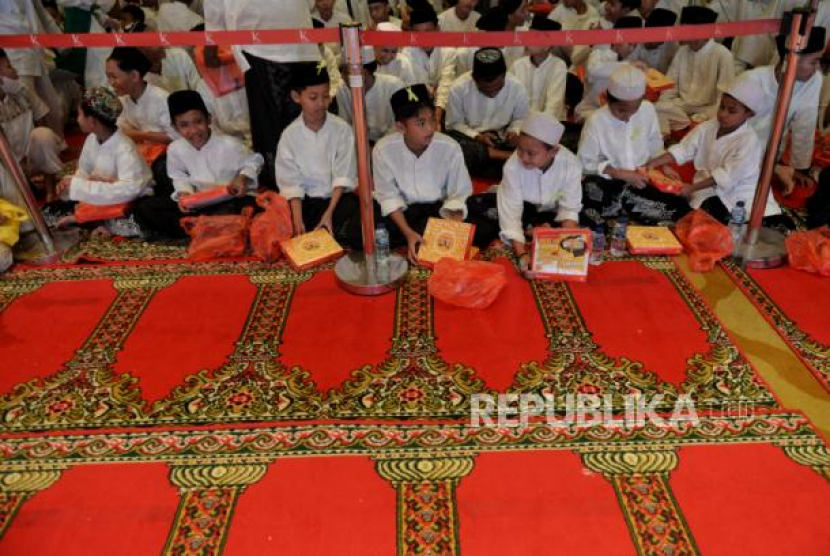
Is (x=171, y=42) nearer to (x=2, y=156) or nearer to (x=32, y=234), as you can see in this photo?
(x=2, y=156)

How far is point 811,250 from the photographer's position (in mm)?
3025

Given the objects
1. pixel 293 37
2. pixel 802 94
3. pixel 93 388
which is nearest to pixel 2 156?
pixel 93 388

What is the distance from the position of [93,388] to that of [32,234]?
1.63 m

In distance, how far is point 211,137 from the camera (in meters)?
3.54

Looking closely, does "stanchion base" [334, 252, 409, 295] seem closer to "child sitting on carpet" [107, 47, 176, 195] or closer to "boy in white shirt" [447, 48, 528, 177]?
"boy in white shirt" [447, 48, 528, 177]

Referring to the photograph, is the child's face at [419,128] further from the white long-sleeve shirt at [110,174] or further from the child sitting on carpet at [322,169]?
the white long-sleeve shirt at [110,174]

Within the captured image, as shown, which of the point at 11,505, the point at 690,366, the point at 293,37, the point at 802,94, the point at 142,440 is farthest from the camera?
the point at 802,94

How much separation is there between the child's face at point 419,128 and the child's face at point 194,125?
1.14m

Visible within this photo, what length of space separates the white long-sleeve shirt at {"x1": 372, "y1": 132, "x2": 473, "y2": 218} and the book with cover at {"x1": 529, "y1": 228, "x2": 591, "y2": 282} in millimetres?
560

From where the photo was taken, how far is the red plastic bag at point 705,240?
3.13 meters

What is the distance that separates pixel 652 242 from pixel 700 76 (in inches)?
105

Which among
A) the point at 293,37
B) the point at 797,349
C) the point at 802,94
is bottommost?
the point at 797,349

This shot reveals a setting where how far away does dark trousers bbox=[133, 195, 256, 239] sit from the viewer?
3541mm

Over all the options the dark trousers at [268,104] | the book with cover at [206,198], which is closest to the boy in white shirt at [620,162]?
the dark trousers at [268,104]
